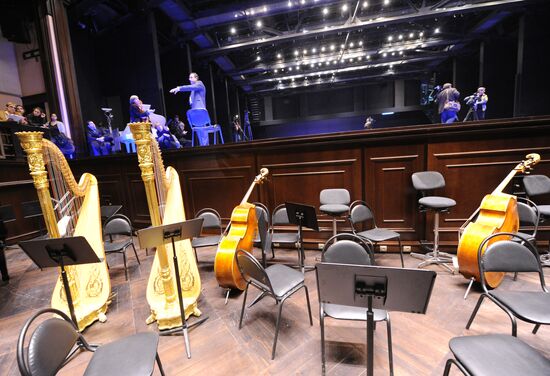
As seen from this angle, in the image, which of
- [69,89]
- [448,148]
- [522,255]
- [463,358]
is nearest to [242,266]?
[463,358]

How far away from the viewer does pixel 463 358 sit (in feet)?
3.96

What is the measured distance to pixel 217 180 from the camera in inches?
167

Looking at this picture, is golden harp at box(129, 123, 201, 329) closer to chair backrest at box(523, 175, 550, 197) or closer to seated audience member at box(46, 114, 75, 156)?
chair backrest at box(523, 175, 550, 197)

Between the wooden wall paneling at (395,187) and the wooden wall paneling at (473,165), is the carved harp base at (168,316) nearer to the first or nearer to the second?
the wooden wall paneling at (395,187)

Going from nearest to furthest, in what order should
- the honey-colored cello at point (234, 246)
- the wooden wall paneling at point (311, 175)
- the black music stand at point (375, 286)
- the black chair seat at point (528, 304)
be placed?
the black music stand at point (375, 286), the black chair seat at point (528, 304), the honey-colored cello at point (234, 246), the wooden wall paneling at point (311, 175)

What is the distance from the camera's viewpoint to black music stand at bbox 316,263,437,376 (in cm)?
112

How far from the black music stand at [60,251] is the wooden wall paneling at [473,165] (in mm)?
3740

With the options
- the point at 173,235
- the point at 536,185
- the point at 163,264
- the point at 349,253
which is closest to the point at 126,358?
the point at 173,235

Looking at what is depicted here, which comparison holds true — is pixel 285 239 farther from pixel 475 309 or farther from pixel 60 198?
pixel 60 198

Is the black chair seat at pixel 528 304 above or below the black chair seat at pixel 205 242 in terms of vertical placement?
below

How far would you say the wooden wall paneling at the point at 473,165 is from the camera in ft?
10.1

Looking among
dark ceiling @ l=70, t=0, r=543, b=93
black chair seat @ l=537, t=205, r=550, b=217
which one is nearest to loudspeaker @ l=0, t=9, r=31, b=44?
dark ceiling @ l=70, t=0, r=543, b=93

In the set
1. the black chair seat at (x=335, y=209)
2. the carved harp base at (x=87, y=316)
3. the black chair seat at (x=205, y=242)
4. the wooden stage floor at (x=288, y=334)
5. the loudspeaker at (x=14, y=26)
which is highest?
the loudspeaker at (x=14, y=26)

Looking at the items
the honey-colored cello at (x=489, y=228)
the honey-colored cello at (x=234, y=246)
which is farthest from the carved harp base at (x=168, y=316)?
the honey-colored cello at (x=489, y=228)
